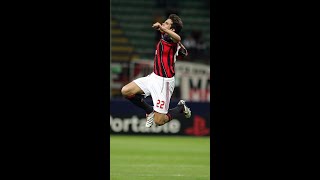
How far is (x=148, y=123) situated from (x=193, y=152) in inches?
276

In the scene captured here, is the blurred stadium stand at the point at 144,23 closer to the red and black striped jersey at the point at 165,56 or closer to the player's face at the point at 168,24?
the red and black striped jersey at the point at 165,56

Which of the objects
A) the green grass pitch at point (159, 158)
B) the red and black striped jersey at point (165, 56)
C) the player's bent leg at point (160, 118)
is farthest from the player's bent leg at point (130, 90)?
the green grass pitch at point (159, 158)

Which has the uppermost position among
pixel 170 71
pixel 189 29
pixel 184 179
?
pixel 189 29

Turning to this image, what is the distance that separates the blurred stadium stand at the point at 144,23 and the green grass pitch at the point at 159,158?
18.9ft

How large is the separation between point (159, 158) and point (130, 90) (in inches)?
209

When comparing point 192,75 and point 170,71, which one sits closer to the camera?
point 170,71

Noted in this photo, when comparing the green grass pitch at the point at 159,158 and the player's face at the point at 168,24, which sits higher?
the player's face at the point at 168,24

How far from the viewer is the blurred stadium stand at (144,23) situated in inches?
1160

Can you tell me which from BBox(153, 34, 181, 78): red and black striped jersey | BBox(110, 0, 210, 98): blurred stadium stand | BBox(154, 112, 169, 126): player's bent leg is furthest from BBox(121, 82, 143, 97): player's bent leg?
BBox(110, 0, 210, 98): blurred stadium stand

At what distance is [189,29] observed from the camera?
101ft
